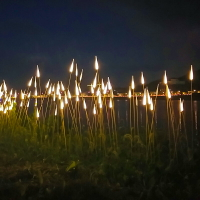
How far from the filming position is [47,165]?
229 inches

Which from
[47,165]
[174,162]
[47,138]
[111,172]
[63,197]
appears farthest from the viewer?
[47,138]

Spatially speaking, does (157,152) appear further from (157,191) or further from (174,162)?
(157,191)

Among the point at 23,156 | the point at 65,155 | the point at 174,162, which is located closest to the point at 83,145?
the point at 65,155

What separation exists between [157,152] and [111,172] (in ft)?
4.19

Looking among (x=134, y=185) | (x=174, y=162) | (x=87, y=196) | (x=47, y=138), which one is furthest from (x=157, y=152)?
(x=47, y=138)


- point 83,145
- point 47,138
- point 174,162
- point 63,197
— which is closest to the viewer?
point 63,197

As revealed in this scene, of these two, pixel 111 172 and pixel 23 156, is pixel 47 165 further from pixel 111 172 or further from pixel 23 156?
pixel 111 172

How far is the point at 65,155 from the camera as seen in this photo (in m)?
6.34

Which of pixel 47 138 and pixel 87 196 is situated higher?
pixel 47 138

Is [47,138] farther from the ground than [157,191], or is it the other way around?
[47,138]

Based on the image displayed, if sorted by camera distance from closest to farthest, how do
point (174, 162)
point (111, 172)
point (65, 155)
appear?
point (111, 172) → point (174, 162) → point (65, 155)

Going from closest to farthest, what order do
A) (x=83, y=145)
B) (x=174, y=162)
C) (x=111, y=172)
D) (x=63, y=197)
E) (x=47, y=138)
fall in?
(x=63, y=197) < (x=111, y=172) < (x=174, y=162) < (x=83, y=145) < (x=47, y=138)

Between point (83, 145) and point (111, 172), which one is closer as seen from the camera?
point (111, 172)

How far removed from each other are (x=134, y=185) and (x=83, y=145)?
8.52ft
